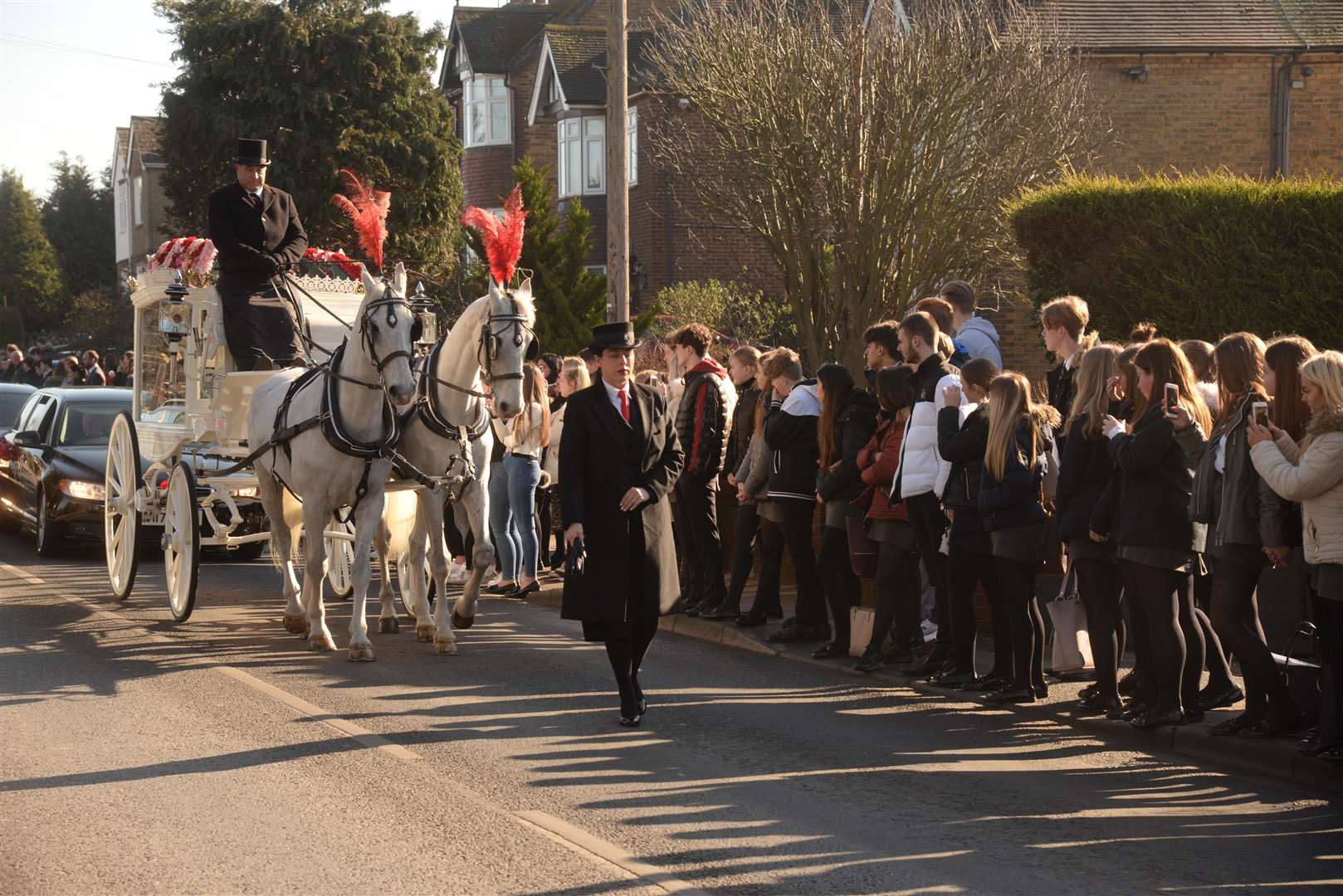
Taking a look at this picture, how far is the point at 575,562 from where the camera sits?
857 centimetres

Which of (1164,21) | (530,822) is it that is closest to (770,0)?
(1164,21)

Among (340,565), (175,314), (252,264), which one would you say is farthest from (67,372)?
(252,264)

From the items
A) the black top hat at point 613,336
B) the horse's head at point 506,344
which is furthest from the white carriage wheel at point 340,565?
the black top hat at point 613,336

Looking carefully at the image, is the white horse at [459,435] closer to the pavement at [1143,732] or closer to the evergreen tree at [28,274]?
the pavement at [1143,732]

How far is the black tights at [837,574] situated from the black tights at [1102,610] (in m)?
2.31

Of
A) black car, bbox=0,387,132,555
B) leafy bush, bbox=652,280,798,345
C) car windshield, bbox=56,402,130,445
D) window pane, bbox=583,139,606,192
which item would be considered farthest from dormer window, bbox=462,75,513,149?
car windshield, bbox=56,402,130,445

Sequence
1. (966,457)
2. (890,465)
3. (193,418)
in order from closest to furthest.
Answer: (966,457) → (890,465) → (193,418)

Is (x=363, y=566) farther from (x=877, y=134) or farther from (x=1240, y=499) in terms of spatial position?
(x=877, y=134)

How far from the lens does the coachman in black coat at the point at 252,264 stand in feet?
41.4

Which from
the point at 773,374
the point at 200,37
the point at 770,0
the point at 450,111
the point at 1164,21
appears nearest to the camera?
the point at 773,374

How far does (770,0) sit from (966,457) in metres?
A: 18.1

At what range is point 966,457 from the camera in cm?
957

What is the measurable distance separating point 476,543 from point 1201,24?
24.5m

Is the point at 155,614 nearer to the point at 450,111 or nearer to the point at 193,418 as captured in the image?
the point at 193,418
